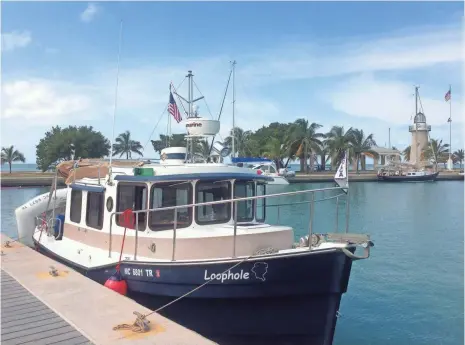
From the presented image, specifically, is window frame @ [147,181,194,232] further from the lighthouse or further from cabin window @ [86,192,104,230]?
the lighthouse

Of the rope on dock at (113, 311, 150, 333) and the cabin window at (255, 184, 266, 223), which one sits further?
the cabin window at (255, 184, 266, 223)

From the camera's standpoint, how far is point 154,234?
7539mm

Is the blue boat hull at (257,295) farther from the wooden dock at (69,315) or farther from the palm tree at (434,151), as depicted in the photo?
the palm tree at (434,151)

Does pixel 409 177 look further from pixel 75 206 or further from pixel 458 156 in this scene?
pixel 75 206

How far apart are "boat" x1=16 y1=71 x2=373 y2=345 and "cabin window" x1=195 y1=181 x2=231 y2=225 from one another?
19 millimetres

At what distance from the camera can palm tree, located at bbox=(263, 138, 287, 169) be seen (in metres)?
66.6

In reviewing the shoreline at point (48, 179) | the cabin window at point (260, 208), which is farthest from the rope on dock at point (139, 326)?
the shoreline at point (48, 179)

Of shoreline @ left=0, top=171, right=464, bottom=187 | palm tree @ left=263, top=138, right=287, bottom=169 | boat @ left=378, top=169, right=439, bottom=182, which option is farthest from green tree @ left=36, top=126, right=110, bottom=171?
boat @ left=378, top=169, right=439, bottom=182

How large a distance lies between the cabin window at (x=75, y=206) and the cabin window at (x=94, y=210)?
53 cm

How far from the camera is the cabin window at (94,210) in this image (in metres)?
8.65

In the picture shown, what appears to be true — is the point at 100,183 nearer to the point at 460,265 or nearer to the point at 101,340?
the point at 101,340

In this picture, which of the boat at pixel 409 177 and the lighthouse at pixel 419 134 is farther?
the lighthouse at pixel 419 134

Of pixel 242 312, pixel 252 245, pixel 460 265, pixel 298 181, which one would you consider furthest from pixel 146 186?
pixel 298 181

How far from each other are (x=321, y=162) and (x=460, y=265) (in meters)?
64.3
